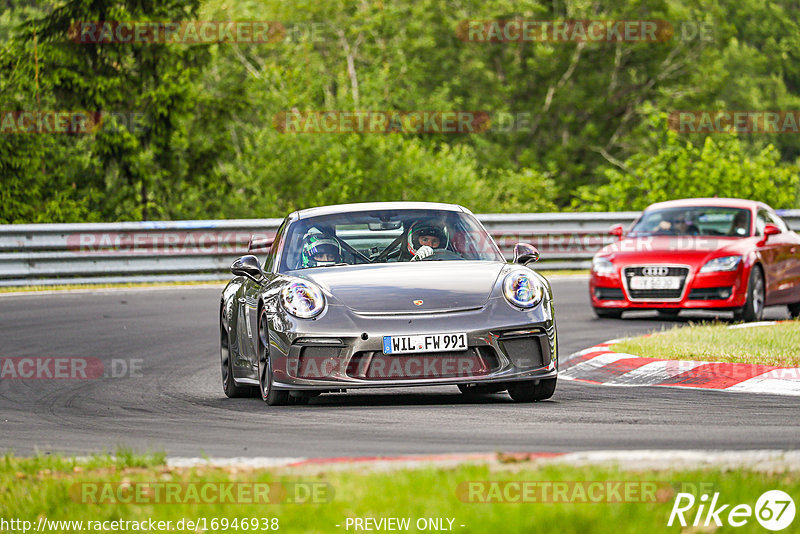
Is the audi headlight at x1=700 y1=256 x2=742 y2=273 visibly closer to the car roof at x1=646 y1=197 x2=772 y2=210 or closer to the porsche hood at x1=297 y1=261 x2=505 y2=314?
the car roof at x1=646 y1=197 x2=772 y2=210

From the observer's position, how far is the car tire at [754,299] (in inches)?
621

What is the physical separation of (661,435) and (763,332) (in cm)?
602

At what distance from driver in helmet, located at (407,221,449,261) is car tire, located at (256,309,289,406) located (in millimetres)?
1194

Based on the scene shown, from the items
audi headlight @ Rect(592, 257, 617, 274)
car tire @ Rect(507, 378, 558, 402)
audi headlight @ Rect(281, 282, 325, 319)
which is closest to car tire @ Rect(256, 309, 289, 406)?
audi headlight @ Rect(281, 282, 325, 319)

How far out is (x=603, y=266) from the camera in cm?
1666

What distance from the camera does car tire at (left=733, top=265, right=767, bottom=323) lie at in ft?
51.7

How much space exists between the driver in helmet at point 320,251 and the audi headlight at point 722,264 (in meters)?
7.03

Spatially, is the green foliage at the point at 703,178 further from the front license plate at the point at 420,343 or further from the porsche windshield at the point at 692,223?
the front license plate at the point at 420,343

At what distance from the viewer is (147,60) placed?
1203 inches

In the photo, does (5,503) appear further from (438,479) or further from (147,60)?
(147,60)

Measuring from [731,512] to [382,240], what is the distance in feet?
17.6

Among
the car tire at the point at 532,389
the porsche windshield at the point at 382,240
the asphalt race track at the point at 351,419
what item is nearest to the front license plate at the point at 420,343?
the asphalt race track at the point at 351,419

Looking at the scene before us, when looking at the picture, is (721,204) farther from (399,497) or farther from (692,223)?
(399,497)

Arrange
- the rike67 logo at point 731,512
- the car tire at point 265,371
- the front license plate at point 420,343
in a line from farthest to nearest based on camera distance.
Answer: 1. the car tire at point 265,371
2. the front license plate at point 420,343
3. the rike67 logo at point 731,512
